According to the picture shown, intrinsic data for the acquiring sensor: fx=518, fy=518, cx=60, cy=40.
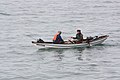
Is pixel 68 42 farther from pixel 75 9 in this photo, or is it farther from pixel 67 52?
pixel 75 9

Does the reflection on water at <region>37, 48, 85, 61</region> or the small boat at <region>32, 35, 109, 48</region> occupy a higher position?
the small boat at <region>32, 35, 109, 48</region>

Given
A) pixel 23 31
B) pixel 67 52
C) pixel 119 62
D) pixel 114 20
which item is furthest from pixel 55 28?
pixel 119 62

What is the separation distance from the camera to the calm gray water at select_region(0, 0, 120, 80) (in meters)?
45.7

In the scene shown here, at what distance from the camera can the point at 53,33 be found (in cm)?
6500

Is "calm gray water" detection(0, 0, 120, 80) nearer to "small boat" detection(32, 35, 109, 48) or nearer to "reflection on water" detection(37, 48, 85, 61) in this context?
"reflection on water" detection(37, 48, 85, 61)

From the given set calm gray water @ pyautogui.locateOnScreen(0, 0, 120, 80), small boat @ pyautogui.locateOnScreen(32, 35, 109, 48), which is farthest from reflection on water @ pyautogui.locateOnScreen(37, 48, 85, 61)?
small boat @ pyautogui.locateOnScreen(32, 35, 109, 48)

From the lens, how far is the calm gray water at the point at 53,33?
150 ft

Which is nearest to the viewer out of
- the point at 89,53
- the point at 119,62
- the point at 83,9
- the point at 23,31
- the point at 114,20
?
the point at 119,62

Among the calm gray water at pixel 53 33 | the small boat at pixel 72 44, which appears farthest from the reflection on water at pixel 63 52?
the small boat at pixel 72 44

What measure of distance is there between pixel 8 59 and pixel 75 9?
126 feet

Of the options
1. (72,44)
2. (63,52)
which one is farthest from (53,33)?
(63,52)

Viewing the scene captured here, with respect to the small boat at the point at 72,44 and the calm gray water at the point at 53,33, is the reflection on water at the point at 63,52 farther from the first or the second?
the small boat at the point at 72,44

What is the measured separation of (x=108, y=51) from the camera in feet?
177

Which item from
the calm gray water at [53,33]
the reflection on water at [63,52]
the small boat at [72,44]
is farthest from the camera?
the small boat at [72,44]
